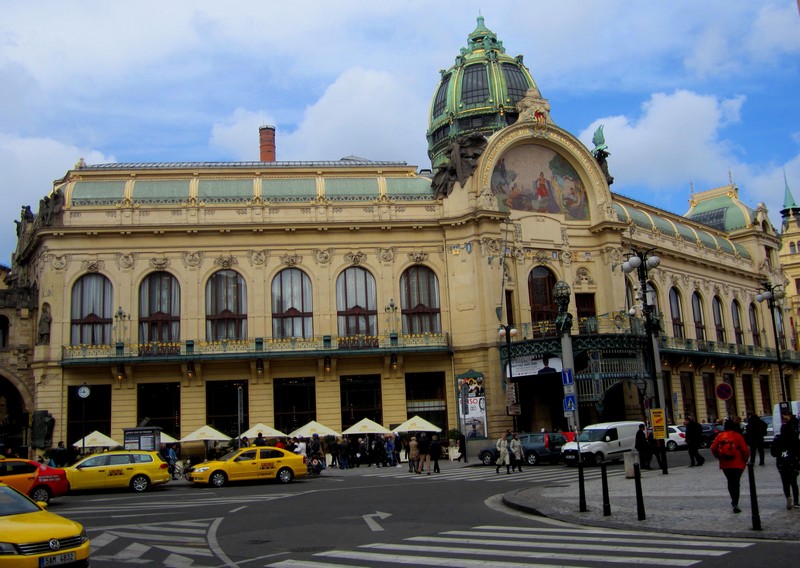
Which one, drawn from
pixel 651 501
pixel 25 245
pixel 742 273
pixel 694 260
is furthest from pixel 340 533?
pixel 742 273

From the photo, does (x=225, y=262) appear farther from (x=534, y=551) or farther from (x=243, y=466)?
(x=534, y=551)

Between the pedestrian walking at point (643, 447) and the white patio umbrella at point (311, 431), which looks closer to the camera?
the pedestrian walking at point (643, 447)

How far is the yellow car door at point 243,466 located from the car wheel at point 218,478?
10.0 inches

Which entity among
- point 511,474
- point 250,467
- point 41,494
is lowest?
point 511,474

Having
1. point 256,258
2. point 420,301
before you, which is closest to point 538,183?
point 420,301

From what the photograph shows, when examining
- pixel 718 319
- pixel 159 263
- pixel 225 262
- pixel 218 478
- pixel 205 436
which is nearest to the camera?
pixel 218 478

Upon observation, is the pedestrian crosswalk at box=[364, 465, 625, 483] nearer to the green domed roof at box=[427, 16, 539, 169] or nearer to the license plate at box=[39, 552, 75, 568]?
the license plate at box=[39, 552, 75, 568]

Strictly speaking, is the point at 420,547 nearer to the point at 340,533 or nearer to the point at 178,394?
the point at 340,533

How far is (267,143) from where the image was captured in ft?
199

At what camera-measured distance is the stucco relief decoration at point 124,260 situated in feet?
154

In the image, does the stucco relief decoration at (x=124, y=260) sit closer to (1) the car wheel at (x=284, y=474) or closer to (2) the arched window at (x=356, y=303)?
(2) the arched window at (x=356, y=303)

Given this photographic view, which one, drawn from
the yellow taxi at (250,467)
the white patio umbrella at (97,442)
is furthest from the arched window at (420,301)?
the yellow taxi at (250,467)

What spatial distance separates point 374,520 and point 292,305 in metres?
31.1

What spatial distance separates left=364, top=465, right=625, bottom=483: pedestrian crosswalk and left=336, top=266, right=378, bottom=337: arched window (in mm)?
11823
